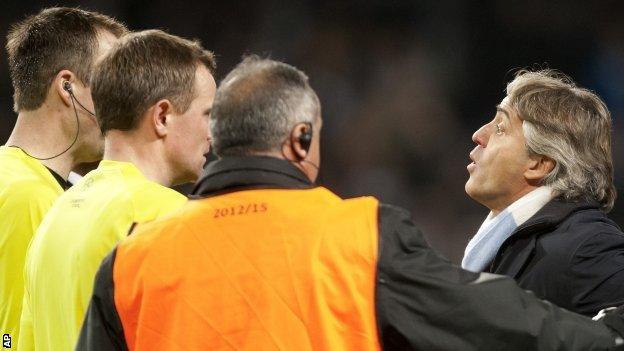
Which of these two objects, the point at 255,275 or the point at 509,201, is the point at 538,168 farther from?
the point at 255,275

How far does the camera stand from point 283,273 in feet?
6.11

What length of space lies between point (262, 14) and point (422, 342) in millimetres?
5297

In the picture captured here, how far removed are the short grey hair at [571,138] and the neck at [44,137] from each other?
1.36 m

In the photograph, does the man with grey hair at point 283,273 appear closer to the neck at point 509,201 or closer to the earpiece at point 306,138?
the earpiece at point 306,138

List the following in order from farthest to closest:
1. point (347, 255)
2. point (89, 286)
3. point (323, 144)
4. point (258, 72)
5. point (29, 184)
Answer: point (323, 144) → point (29, 184) → point (89, 286) → point (258, 72) → point (347, 255)

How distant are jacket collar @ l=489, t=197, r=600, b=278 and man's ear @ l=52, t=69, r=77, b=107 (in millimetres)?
1328

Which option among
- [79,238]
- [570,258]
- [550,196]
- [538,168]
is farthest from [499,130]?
[79,238]

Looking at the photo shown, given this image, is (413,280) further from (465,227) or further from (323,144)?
(323,144)

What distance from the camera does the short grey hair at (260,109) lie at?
→ 6.37 feet

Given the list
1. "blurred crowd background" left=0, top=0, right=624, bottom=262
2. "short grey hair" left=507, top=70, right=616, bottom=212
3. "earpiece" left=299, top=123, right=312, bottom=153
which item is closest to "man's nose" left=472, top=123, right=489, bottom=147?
"short grey hair" left=507, top=70, right=616, bottom=212

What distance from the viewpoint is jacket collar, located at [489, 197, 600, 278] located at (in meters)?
2.84

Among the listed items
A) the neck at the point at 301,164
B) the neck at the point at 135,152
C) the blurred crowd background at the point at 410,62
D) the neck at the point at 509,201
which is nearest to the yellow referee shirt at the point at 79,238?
the neck at the point at 135,152

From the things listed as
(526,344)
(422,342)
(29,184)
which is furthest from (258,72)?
(29,184)

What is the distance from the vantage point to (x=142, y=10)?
22.5ft
